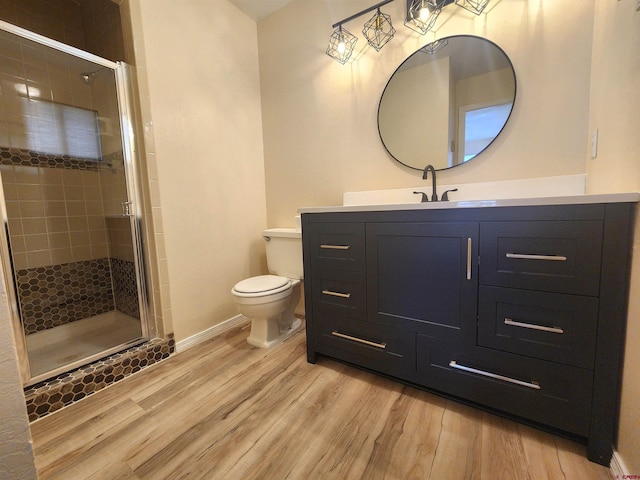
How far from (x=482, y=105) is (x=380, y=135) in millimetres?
580

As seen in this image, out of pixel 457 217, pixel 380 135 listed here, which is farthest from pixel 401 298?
pixel 380 135

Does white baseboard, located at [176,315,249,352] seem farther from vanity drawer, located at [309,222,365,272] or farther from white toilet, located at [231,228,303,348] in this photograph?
vanity drawer, located at [309,222,365,272]

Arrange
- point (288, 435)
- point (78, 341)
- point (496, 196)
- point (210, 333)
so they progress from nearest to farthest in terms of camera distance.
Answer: point (288, 435), point (496, 196), point (78, 341), point (210, 333)

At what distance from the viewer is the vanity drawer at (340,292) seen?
136 centimetres

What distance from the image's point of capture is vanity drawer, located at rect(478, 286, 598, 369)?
0.90m

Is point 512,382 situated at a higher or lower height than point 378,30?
lower

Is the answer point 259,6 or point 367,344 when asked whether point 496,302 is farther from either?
point 259,6

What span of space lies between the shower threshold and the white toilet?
2.33ft

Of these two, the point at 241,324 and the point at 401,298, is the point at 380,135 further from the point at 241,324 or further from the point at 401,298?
the point at 241,324

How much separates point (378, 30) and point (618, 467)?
89.2 inches

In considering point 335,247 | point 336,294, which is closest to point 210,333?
point 336,294

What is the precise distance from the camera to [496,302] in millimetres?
1032

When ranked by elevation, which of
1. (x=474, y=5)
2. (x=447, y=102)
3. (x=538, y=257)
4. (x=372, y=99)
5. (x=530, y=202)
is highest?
(x=474, y=5)

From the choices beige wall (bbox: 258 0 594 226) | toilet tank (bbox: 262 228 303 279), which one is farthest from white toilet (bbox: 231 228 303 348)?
beige wall (bbox: 258 0 594 226)
